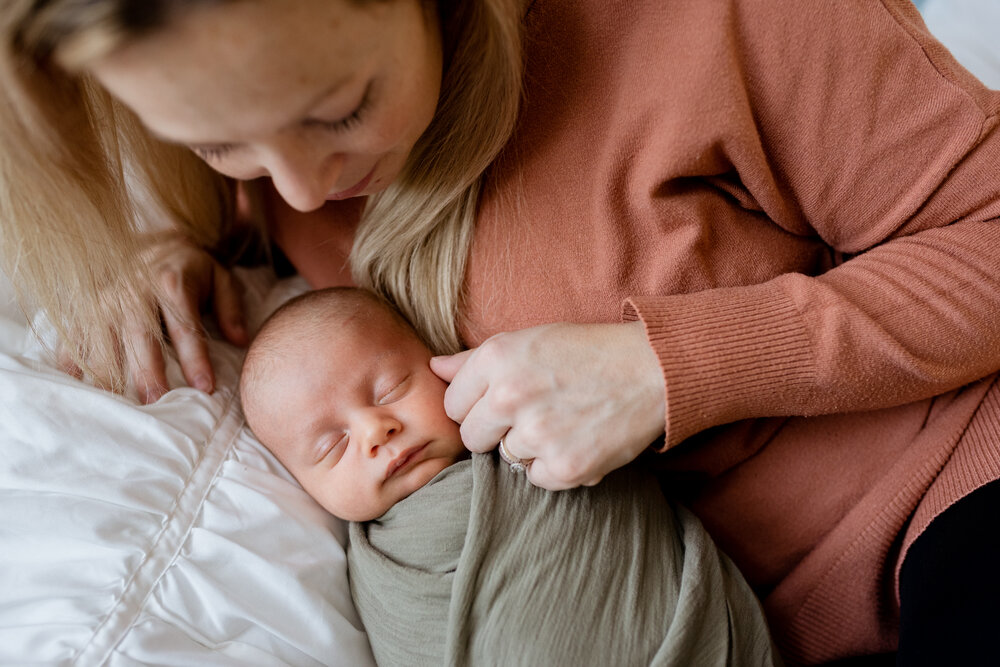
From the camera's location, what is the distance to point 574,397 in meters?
0.90

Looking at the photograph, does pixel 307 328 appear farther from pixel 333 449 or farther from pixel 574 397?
pixel 574 397

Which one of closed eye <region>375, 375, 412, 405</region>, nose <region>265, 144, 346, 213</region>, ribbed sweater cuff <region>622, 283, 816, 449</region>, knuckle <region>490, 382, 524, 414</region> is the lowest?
closed eye <region>375, 375, 412, 405</region>

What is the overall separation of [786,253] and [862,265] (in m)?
0.10

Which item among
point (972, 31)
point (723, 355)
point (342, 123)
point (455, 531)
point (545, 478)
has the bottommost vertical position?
point (455, 531)

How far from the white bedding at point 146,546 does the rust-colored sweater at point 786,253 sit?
390 mm

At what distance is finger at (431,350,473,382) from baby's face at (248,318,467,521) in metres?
0.02

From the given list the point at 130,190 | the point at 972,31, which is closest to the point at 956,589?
the point at 130,190

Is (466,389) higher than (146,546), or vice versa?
(466,389)

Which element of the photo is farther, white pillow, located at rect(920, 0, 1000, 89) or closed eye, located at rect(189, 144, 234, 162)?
white pillow, located at rect(920, 0, 1000, 89)

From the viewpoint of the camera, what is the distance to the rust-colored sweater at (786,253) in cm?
86

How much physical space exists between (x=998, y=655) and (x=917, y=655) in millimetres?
91

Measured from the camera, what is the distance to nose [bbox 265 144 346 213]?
2.53ft

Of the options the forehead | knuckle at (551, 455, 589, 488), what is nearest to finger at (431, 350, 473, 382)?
knuckle at (551, 455, 589, 488)

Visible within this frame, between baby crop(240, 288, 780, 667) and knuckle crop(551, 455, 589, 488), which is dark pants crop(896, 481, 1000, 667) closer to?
baby crop(240, 288, 780, 667)
